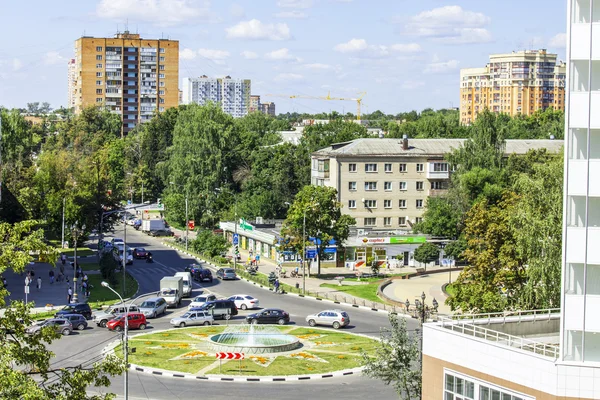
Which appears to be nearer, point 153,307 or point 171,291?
point 153,307

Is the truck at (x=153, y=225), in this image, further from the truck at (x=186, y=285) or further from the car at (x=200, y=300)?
the car at (x=200, y=300)

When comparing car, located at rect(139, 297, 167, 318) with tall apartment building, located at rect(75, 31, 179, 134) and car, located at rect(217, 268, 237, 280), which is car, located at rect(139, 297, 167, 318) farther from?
tall apartment building, located at rect(75, 31, 179, 134)

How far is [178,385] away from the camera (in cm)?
4294

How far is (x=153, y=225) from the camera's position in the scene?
116 m

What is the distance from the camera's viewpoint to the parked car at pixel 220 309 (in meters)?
60.4

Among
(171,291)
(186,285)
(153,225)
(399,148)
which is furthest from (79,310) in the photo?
(153,225)

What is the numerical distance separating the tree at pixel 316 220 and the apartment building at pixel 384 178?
53.7 feet

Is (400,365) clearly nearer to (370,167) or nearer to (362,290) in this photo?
(362,290)

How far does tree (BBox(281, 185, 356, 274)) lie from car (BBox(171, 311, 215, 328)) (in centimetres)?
2133

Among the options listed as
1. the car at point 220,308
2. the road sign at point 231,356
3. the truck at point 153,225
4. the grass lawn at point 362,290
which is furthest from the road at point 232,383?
the truck at point 153,225

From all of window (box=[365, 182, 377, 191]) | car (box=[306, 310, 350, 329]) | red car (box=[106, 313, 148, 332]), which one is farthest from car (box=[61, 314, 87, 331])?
window (box=[365, 182, 377, 191])

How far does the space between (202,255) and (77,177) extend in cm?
1503

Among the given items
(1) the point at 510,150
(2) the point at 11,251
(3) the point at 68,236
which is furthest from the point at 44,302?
(1) the point at 510,150

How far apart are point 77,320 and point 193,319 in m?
7.02
